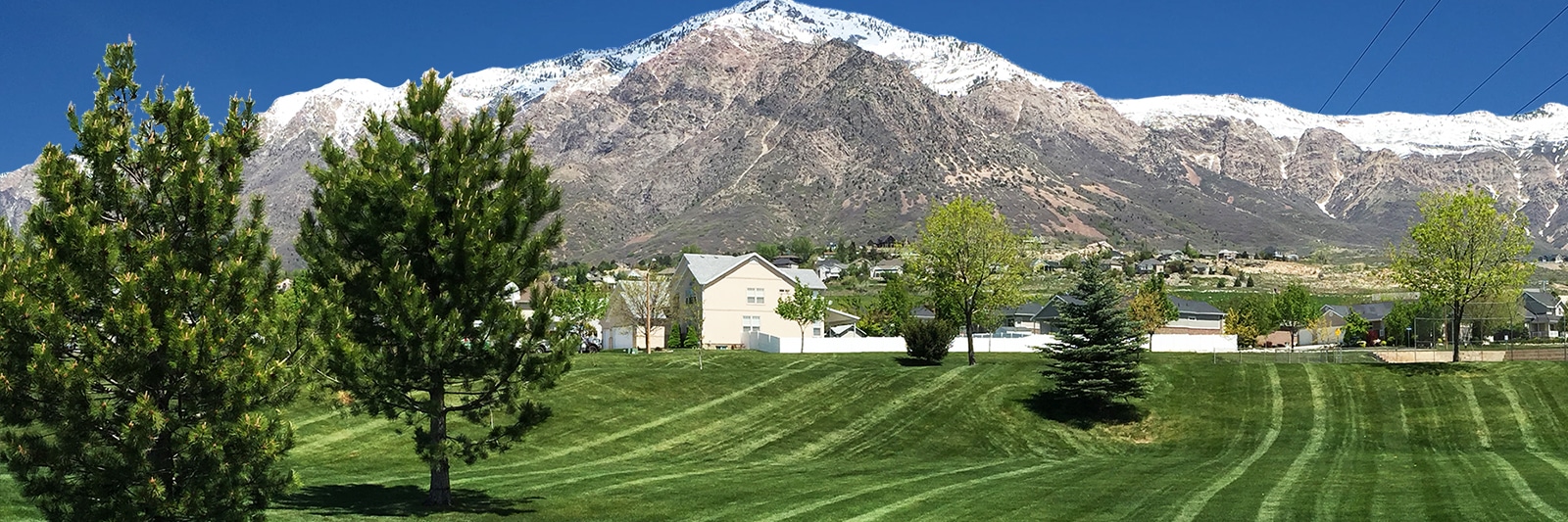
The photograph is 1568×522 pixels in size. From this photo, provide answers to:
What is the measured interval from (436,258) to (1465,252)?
140 ft

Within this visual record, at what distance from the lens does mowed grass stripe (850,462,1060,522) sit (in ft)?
75.5

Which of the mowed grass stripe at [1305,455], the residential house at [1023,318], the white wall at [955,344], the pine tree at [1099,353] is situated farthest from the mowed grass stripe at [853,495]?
the residential house at [1023,318]

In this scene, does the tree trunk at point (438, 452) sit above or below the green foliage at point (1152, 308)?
below

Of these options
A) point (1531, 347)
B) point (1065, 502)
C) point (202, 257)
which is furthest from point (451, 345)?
point (1531, 347)

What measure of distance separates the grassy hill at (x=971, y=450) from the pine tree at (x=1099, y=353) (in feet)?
5.32

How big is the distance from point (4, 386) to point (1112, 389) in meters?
35.6

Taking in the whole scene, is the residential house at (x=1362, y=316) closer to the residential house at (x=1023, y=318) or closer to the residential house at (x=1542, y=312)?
the residential house at (x=1542, y=312)

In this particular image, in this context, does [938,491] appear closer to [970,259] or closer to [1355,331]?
[970,259]

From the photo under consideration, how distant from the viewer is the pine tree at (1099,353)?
41656 mm

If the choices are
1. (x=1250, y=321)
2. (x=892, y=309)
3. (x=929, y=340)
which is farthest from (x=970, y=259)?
(x=1250, y=321)

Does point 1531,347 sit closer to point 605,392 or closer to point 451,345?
point 605,392

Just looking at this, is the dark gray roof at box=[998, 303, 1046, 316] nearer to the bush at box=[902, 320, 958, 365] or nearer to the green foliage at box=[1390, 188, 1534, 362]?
the bush at box=[902, 320, 958, 365]

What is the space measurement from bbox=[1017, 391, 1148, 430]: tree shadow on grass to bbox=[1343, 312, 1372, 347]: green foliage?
73.2 meters

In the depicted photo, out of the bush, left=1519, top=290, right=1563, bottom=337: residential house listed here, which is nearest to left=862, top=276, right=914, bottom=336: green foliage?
the bush
